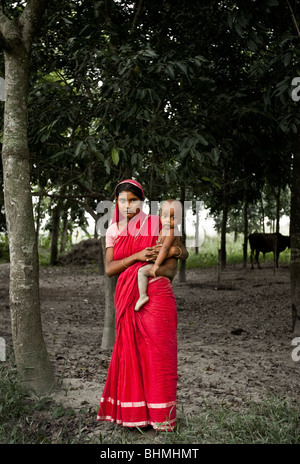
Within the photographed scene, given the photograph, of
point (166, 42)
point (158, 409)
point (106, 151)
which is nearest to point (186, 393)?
point (158, 409)

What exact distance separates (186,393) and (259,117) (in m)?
3.58

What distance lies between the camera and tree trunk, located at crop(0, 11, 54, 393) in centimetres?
457

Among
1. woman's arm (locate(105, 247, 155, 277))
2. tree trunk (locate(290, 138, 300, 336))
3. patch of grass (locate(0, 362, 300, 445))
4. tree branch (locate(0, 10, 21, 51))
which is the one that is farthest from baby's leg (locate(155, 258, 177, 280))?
tree trunk (locate(290, 138, 300, 336))

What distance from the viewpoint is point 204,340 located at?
7.43 meters

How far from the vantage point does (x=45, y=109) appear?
555cm

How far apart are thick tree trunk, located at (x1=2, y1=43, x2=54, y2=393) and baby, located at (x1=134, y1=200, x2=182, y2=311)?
1402mm

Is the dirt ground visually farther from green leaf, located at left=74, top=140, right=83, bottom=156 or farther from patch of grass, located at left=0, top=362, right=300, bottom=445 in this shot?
green leaf, located at left=74, top=140, right=83, bottom=156

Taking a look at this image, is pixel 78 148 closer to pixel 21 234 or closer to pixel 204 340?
pixel 21 234

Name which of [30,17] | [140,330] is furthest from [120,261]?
[30,17]

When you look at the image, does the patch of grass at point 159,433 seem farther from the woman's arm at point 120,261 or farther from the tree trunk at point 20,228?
the woman's arm at point 120,261

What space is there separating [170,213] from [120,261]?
532 millimetres

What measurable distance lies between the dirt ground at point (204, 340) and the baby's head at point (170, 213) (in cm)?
170

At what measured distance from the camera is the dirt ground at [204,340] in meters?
4.96

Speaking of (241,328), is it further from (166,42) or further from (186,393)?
(166,42)
